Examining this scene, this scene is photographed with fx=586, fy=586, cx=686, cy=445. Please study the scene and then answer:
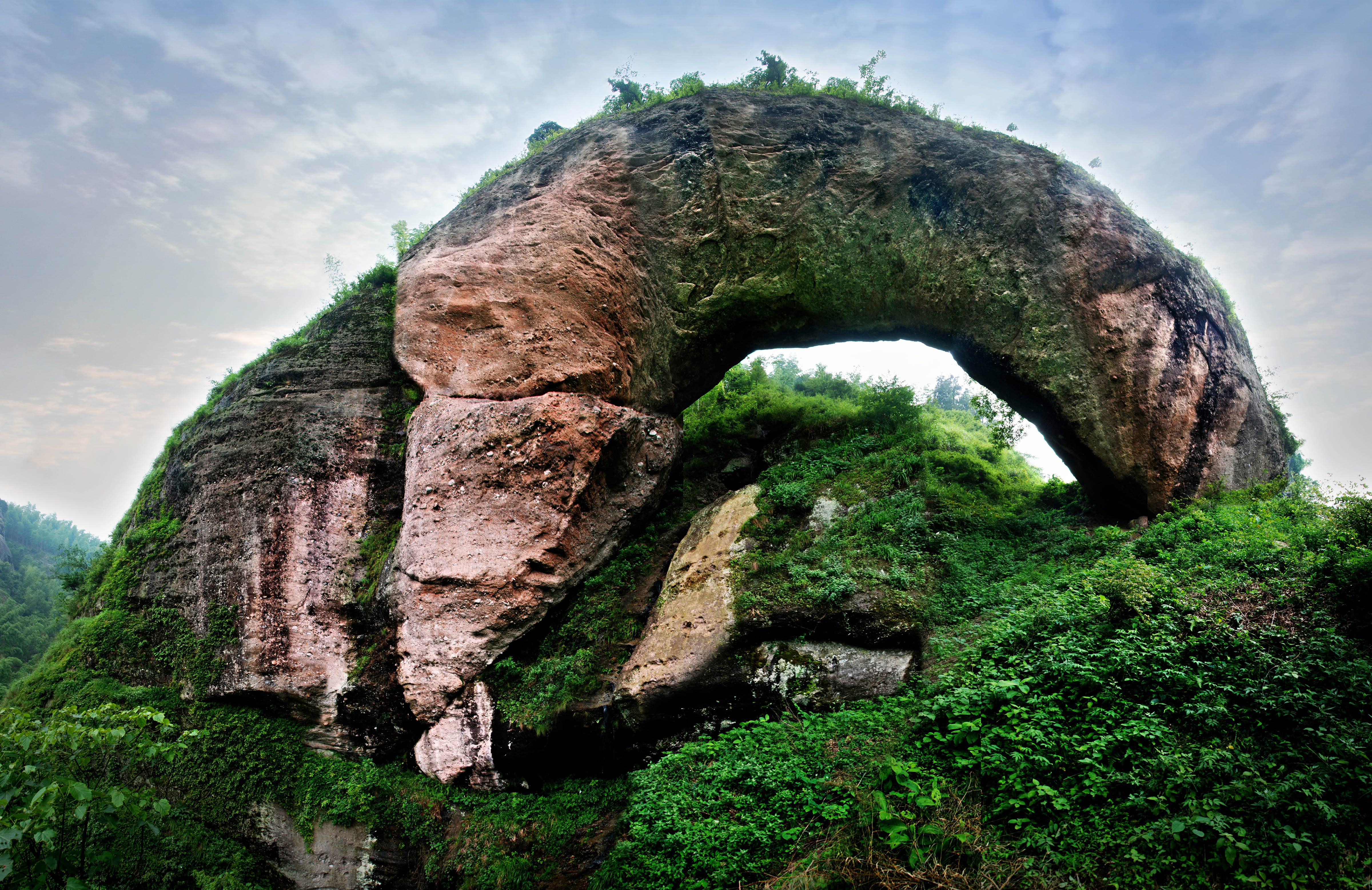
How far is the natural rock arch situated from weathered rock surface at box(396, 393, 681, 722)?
0.12ft

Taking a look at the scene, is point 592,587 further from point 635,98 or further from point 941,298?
point 635,98

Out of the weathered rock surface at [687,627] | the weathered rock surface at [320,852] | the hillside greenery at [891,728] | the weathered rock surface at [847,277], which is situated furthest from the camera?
the weathered rock surface at [847,277]

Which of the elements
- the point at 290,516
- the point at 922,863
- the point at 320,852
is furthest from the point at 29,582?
the point at 922,863

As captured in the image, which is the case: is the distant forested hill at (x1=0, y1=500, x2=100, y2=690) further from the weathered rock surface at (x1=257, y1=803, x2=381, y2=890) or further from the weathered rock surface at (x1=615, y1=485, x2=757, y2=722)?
the weathered rock surface at (x1=615, y1=485, x2=757, y2=722)

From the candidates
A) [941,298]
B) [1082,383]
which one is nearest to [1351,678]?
[1082,383]

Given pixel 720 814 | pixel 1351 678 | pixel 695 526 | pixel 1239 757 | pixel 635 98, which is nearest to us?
pixel 1239 757

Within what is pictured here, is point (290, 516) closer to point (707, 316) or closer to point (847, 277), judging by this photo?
point (707, 316)

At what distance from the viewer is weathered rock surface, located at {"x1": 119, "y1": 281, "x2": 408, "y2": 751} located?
885 centimetres

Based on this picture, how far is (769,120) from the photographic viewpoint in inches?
435

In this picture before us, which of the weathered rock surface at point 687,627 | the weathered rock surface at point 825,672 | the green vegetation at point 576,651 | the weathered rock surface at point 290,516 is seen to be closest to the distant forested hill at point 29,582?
the weathered rock surface at point 290,516

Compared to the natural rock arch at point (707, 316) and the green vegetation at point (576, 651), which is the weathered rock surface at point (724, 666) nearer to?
the green vegetation at point (576, 651)

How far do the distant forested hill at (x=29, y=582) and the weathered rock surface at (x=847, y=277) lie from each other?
8.75 m

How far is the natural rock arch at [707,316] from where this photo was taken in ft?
29.6

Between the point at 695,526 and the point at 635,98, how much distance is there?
9.05 metres
